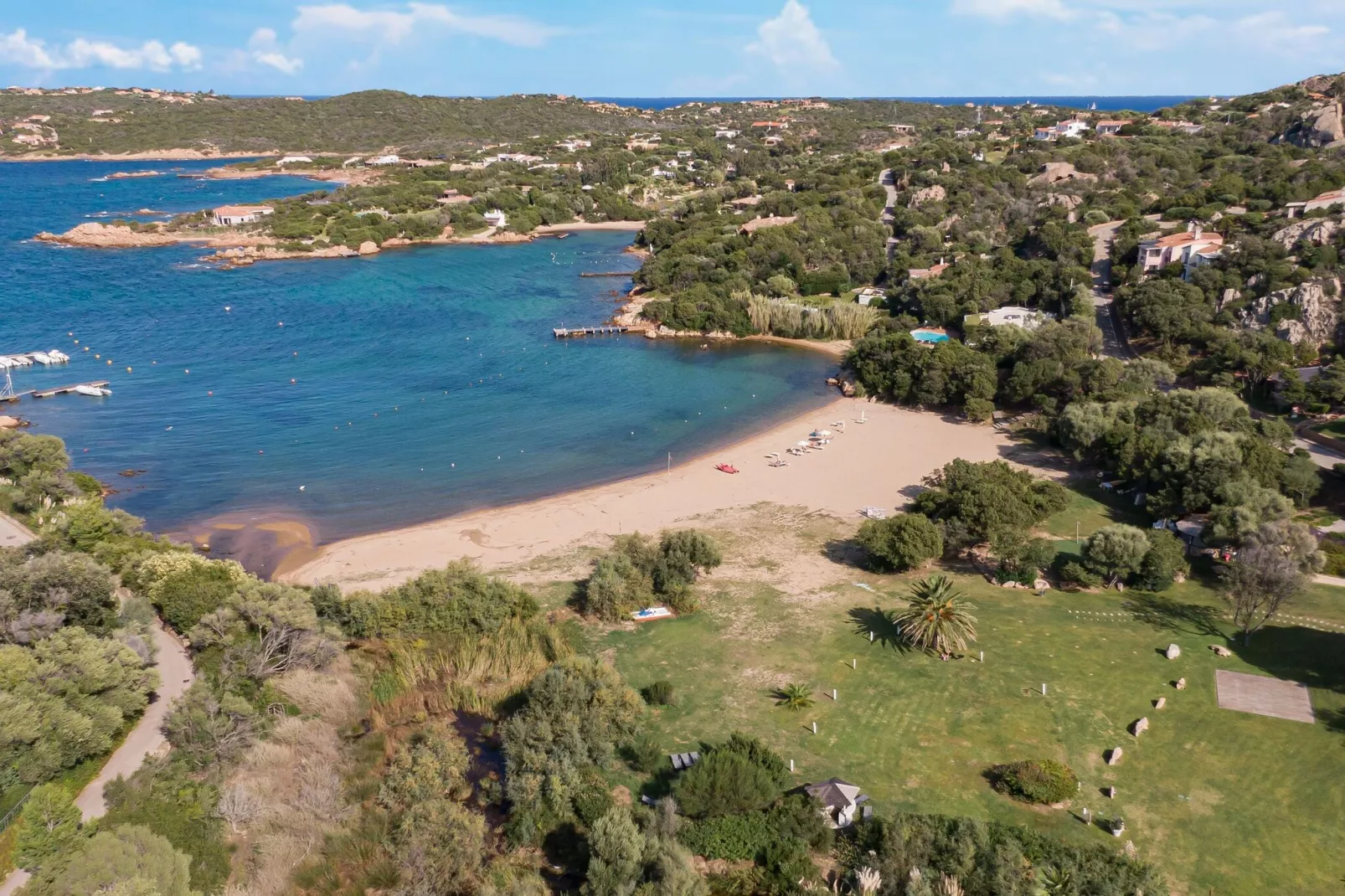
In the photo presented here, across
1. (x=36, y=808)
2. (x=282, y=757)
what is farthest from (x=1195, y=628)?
(x=36, y=808)

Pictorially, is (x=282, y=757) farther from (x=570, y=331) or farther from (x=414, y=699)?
(x=570, y=331)

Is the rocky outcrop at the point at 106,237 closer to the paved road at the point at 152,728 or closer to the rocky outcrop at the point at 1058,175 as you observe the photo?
the paved road at the point at 152,728

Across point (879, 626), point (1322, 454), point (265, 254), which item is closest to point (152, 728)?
point (879, 626)

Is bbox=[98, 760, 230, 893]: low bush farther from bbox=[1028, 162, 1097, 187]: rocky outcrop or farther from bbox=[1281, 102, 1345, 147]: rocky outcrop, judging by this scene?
bbox=[1281, 102, 1345, 147]: rocky outcrop

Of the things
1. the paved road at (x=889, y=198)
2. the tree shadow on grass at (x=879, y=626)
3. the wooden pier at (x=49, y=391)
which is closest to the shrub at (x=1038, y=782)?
the tree shadow on grass at (x=879, y=626)

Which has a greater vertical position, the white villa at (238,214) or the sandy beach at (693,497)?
the white villa at (238,214)

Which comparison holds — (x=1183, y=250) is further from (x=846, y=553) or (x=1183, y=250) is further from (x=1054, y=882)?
(x=1054, y=882)

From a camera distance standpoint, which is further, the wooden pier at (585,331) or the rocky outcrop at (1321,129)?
the rocky outcrop at (1321,129)
